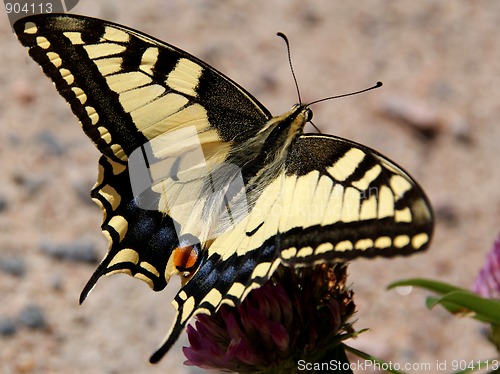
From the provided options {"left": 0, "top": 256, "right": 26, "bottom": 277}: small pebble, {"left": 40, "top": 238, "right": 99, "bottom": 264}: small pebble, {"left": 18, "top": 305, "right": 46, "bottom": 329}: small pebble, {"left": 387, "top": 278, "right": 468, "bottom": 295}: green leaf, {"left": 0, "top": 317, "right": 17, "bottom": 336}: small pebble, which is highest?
{"left": 40, "top": 238, "right": 99, "bottom": 264}: small pebble

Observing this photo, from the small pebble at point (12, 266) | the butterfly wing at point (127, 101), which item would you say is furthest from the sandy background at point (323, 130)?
the butterfly wing at point (127, 101)

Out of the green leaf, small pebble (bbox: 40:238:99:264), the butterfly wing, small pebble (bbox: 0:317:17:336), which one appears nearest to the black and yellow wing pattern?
the butterfly wing

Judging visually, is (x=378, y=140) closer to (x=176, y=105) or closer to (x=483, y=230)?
(x=483, y=230)

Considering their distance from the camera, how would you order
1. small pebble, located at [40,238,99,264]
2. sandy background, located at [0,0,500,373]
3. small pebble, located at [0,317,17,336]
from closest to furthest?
small pebble, located at [0,317,17,336] < sandy background, located at [0,0,500,373] < small pebble, located at [40,238,99,264]

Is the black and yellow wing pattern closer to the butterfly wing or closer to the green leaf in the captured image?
the butterfly wing

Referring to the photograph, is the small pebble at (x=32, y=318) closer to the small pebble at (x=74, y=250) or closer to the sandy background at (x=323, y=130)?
the sandy background at (x=323, y=130)

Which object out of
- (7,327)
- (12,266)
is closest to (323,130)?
(12,266)

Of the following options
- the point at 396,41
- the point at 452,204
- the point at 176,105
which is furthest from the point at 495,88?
the point at 176,105
